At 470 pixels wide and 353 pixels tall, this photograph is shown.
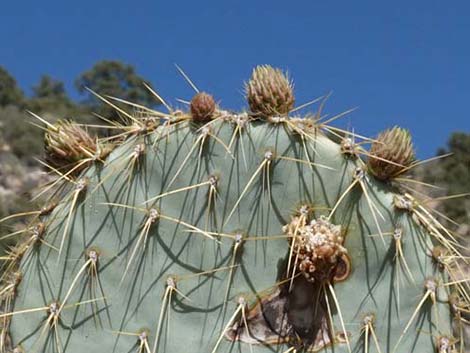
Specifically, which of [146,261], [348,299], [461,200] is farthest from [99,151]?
[461,200]

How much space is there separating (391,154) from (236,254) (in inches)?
14.4

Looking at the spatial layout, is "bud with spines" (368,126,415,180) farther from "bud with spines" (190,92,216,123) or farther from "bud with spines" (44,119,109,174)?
"bud with spines" (44,119,109,174)

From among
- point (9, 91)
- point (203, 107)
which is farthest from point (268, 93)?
point (9, 91)

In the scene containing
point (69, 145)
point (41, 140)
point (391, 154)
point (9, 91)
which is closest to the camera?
point (391, 154)

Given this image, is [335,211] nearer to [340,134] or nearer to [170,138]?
[340,134]

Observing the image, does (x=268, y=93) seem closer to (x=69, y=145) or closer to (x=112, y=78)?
(x=69, y=145)

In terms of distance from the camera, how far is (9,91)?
2597 centimetres

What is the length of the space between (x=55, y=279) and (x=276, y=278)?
465 mm

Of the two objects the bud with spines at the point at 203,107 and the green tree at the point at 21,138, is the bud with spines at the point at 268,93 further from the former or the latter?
the green tree at the point at 21,138

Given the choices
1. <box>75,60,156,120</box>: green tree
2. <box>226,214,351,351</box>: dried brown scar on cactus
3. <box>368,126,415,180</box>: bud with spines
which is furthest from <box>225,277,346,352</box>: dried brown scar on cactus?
<box>75,60,156,120</box>: green tree

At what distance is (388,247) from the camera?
1.93 m

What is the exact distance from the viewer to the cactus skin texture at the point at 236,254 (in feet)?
6.32

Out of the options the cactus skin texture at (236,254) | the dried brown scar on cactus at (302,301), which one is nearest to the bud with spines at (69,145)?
the cactus skin texture at (236,254)

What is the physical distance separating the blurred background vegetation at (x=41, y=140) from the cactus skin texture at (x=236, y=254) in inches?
11.3
